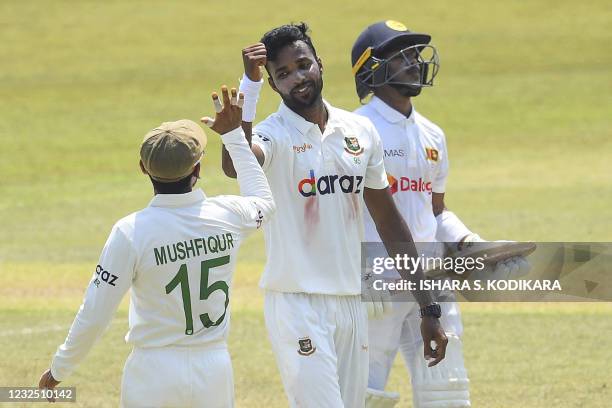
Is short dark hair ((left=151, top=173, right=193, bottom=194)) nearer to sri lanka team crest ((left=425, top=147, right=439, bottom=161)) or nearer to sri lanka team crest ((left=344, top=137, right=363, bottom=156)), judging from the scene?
sri lanka team crest ((left=344, top=137, right=363, bottom=156))

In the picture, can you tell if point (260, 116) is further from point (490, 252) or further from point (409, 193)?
point (409, 193)

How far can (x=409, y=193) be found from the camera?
700cm

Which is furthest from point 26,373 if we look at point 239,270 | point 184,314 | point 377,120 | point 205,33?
point 205,33

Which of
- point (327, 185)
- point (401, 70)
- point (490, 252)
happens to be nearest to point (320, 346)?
point (327, 185)

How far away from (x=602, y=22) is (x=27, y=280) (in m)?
28.1

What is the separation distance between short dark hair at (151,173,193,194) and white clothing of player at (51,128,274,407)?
31 millimetres

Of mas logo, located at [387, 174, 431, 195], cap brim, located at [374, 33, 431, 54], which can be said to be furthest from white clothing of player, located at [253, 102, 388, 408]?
cap brim, located at [374, 33, 431, 54]

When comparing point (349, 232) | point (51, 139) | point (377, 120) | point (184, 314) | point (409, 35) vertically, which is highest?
point (51, 139)

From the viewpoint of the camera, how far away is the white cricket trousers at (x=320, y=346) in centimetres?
577

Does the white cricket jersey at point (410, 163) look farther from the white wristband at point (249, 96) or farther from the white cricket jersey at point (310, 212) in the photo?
the white wristband at point (249, 96)

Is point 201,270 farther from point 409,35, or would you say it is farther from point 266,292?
point 409,35

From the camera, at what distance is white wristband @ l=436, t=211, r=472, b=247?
23.9 feet

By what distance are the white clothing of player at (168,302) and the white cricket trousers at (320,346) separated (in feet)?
1.98

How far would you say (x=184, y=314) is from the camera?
5.13m
